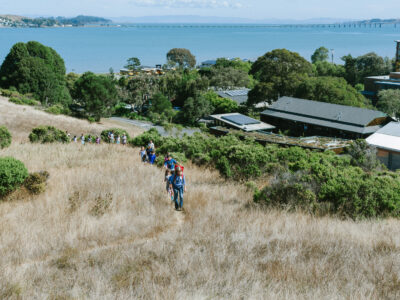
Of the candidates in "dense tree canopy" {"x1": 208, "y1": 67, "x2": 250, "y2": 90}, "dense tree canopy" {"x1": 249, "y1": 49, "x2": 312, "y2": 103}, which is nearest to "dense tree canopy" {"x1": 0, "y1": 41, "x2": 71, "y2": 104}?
"dense tree canopy" {"x1": 249, "y1": 49, "x2": 312, "y2": 103}

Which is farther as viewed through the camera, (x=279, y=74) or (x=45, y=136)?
(x=279, y=74)

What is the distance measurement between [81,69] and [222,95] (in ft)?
271

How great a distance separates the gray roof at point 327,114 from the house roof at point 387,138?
1990 mm

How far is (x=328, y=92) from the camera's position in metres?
46.3

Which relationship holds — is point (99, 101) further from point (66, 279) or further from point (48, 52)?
point (66, 279)

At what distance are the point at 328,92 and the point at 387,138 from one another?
611 inches

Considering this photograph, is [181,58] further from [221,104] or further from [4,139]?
[4,139]

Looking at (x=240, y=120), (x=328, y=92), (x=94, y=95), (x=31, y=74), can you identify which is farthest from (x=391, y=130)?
(x=31, y=74)

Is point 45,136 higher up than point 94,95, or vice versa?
point 45,136

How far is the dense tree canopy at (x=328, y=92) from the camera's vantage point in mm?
45094

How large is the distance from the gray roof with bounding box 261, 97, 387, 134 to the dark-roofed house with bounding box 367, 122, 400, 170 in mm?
2629

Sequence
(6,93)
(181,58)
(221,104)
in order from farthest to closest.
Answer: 1. (181,58)
2. (221,104)
3. (6,93)

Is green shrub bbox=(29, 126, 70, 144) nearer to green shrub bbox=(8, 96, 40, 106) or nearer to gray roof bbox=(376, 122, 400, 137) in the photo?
green shrub bbox=(8, 96, 40, 106)

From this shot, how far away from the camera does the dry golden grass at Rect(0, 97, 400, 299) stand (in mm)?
5594
